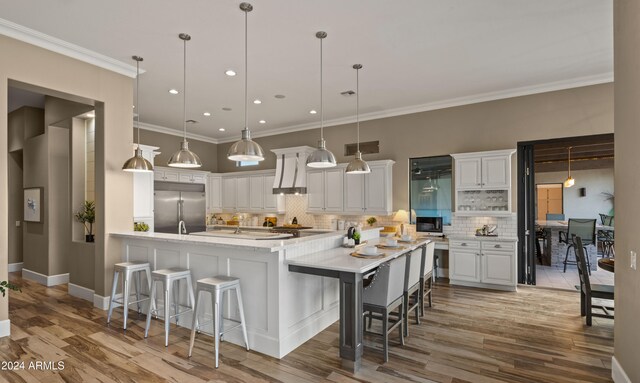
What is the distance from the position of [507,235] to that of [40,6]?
6916 millimetres

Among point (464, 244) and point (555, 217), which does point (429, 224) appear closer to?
point (464, 244)

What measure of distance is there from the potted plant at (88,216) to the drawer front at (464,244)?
18.9 feet

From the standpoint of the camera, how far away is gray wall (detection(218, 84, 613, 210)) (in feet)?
17.6

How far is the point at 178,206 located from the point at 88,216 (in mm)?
2987

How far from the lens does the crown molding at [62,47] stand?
3645 millimetres

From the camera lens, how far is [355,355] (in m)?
2.98

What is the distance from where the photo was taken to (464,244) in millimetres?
5859

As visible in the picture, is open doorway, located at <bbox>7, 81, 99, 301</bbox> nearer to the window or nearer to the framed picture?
the framed picture

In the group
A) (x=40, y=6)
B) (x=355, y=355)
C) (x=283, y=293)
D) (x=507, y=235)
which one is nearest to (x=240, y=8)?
(x=40, y=6)

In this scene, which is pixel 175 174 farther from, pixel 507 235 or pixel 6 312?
pixel 507 235

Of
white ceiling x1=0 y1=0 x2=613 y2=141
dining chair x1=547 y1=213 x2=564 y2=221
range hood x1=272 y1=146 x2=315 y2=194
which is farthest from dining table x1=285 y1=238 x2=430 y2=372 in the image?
dining chair x1=547 y1=213 x2=564 y2=221

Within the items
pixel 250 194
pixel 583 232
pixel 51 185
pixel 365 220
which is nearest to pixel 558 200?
pixel 583 232

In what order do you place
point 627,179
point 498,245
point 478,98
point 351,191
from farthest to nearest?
1. point 351,191
2. point 478,98
3. point 498,245
4. point 627,179

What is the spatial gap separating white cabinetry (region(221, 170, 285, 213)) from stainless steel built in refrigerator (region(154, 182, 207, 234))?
2.12ft
